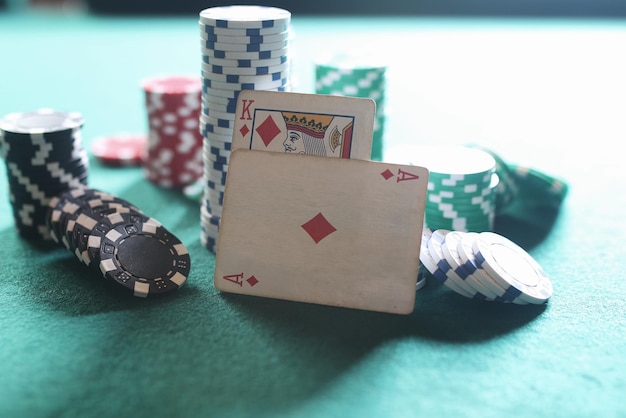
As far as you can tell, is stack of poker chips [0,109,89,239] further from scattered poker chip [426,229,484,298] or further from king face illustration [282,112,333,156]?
scattered poker chip [426,229,484,298]

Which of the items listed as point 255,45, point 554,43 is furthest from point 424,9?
point 255,45

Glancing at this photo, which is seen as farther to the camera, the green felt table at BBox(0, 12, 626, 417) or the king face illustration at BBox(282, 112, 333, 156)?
the king face illustration at BBox(282, 112, 333, 156)

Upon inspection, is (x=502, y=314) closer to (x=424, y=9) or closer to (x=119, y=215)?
(x=119, y=215)

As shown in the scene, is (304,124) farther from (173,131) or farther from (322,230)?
(173,131)

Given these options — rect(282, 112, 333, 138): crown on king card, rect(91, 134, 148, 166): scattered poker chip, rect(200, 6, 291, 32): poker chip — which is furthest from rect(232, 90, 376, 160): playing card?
rect(91, 134, 148, 166): scattered poker chip

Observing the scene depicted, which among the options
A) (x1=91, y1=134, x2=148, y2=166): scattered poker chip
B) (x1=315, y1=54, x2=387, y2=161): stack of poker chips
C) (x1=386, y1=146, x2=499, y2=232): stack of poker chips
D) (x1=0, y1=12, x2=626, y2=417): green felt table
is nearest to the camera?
(x1=0, y1=12, x2=626, y2=417): green felt table
